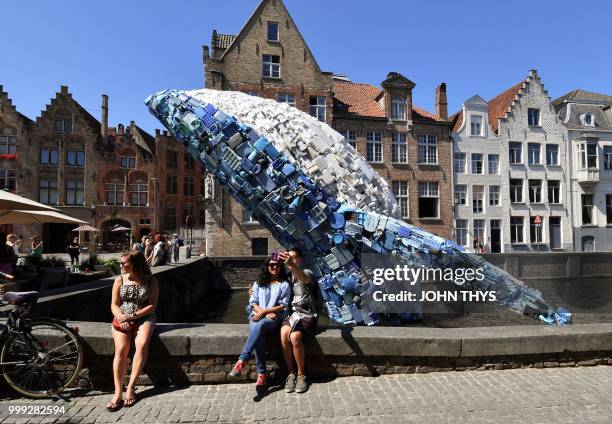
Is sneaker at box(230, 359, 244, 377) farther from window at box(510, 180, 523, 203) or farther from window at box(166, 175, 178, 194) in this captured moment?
window at box(166, 175, 178, 194)

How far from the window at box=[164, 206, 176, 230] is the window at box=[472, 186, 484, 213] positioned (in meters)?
31.5

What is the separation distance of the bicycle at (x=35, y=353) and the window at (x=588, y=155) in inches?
1471

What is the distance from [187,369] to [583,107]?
39.9 metres

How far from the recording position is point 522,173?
101 ft

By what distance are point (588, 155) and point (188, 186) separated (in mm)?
39574

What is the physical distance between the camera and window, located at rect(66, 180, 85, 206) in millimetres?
34834

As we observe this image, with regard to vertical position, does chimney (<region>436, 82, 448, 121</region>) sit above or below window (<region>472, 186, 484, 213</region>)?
above

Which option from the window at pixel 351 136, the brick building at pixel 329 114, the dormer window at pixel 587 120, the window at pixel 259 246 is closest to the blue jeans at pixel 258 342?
the brick building at pixel 329 114

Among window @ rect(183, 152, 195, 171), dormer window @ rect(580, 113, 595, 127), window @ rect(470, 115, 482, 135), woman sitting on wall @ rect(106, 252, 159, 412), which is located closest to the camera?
woman sitting on wall @ rect(106, 252, 159, 412)

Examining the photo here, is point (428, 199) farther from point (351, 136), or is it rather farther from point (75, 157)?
point (75, 157)

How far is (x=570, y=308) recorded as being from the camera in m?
12.9

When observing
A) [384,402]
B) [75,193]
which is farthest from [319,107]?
[384,402]

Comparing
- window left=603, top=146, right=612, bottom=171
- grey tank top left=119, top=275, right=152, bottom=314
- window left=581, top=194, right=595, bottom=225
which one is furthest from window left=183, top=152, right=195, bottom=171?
grey tank top left=119, top=275, right=152, bottom=314

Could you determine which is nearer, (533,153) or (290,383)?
(290,383)
